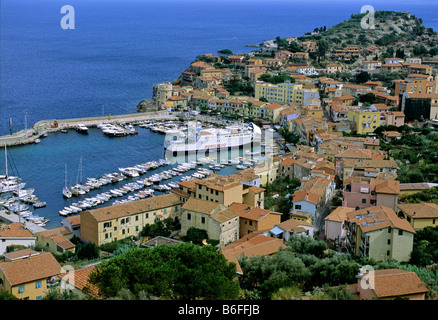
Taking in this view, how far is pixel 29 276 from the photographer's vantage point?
859cm

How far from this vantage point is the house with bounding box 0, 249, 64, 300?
27.7 feet

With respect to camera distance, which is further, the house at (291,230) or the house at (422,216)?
the house at (291,230)

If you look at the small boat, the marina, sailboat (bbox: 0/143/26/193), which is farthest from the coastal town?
sailboat (bbox: 0/143/26/193)

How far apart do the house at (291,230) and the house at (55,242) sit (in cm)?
459

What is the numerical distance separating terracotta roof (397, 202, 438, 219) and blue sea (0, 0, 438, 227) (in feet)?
30.2

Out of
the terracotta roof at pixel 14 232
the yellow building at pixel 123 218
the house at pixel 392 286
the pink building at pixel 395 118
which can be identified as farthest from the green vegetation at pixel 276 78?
the house at pixel 392 286

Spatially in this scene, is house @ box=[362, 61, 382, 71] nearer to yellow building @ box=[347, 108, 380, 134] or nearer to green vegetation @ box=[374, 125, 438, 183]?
yellow building @ box=[347, 108, 380, 134]

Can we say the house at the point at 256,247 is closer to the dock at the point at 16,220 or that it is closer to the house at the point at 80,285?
the house at the point at 80,285

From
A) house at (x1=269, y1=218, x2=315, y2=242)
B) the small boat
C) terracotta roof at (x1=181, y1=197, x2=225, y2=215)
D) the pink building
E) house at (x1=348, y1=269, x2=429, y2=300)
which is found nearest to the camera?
house at (x1=348, y1=269, x2=429, y2=300)

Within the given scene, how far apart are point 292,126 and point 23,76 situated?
1013 inches

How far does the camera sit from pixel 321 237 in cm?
1223

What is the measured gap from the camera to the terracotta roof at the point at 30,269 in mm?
8500
